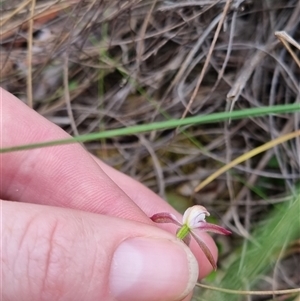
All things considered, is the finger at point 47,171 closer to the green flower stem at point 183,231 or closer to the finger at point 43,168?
the finger at point 43,168

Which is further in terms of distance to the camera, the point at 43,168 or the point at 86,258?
the point at 43,168

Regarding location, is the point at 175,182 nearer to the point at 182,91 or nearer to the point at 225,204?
the point at 225,204

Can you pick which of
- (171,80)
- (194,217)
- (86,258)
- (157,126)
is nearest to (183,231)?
(194,217)

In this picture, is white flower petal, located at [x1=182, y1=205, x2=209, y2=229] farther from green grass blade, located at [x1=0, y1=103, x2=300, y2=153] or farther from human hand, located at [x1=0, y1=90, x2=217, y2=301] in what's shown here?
green grass blade, located at [x1=0, y1=103, x2=300, y2=153]

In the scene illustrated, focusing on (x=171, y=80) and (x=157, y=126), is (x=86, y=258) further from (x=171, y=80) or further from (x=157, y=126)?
(x=171, y=80)

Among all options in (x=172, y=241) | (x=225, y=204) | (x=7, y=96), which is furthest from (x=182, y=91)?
(x=172, y=241)

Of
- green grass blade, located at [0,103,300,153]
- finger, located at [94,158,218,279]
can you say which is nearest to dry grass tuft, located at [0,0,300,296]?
finger, located at [94,158,218,279]

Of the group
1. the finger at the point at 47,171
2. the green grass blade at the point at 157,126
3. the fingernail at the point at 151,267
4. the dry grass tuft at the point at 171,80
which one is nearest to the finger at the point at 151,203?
the finger at the point at 47,171
